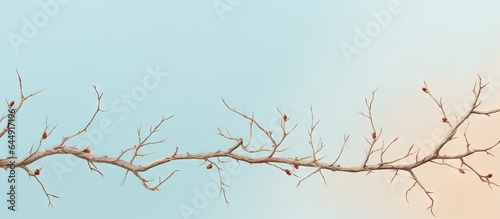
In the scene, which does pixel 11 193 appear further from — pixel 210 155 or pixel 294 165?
pixel 294 165

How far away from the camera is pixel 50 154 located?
3564 millimetres

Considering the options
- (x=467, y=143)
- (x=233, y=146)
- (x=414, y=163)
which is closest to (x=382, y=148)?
(x=414, y=163)

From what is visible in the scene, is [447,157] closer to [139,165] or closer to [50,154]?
[139,165]

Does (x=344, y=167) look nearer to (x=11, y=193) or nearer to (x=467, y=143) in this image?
(x=467, y=143)

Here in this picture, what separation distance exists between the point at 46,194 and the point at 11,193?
255 millimetres

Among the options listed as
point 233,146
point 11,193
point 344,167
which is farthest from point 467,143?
point 11,193

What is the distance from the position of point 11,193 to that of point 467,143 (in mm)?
2762

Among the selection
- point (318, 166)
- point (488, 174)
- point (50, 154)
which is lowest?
point (488, 174)

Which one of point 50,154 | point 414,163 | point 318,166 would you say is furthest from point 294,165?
point 50,154

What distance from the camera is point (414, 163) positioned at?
12.0ft

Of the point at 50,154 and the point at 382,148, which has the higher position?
the point at 50,154

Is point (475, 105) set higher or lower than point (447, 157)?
higher

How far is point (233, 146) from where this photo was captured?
11.9 feet

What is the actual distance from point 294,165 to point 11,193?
1716 mm
